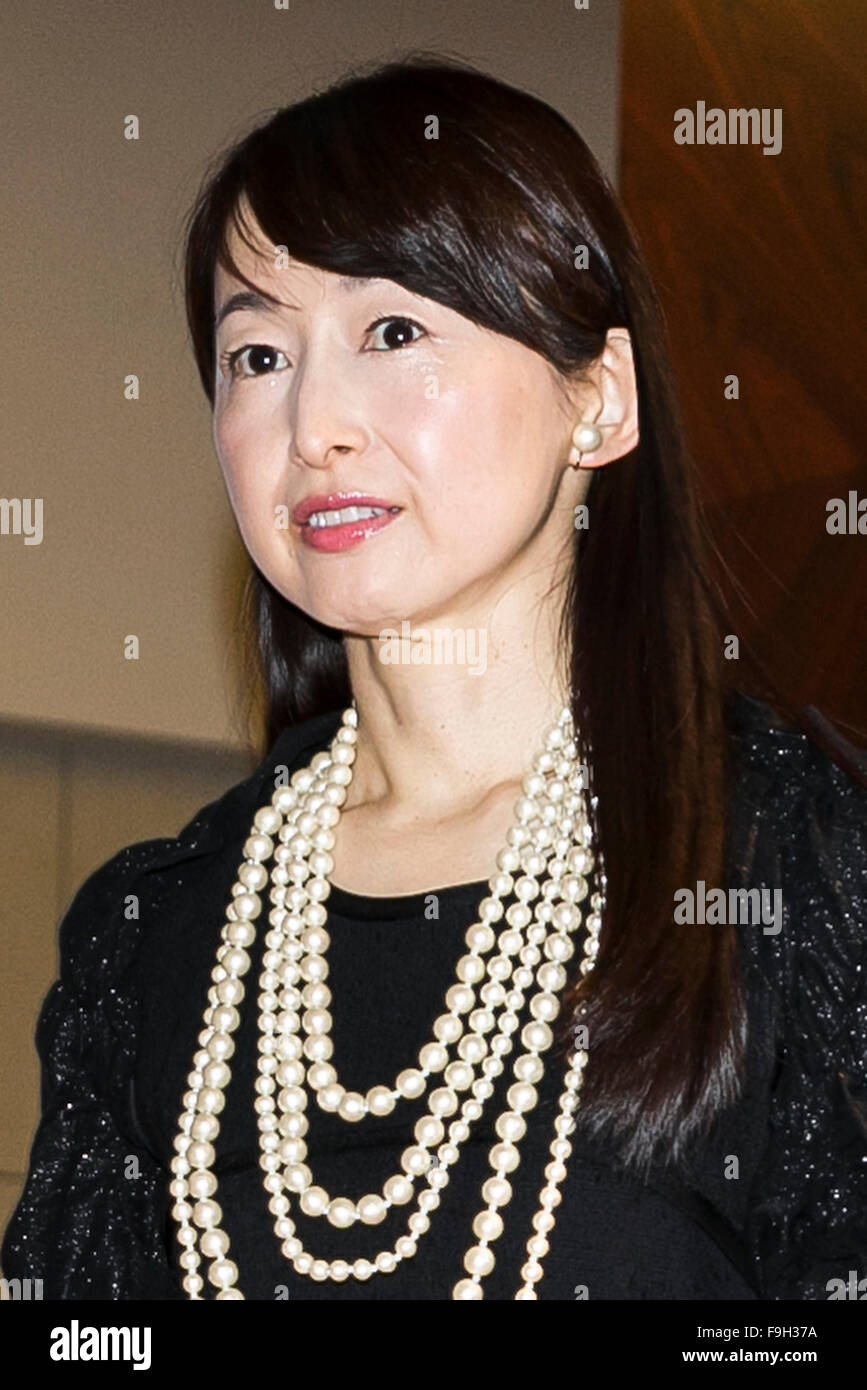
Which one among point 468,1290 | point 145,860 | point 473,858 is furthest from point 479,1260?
point 145,860

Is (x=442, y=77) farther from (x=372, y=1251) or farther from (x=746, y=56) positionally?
(x=746, y=56)

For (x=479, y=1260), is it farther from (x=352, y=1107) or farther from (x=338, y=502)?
(x=338, y=502)

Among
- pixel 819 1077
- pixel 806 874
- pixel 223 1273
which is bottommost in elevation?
pixel 223 1273

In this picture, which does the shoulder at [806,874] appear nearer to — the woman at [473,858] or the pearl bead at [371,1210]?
the woman at [473,858]

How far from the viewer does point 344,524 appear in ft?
3.98

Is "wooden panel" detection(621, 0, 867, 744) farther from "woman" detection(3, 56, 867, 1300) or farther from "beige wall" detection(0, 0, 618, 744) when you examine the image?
"woman" detection(3, 56, 867, 1300)

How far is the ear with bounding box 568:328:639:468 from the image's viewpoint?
1.28 metres

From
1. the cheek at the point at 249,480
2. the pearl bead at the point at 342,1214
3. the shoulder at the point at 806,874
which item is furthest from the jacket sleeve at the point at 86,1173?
the shoulder at the point at 806,874

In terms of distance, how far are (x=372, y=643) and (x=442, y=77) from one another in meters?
0.33

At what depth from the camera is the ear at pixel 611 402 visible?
128 cm

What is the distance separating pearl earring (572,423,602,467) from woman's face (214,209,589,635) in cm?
3

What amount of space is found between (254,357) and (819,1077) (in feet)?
1.66

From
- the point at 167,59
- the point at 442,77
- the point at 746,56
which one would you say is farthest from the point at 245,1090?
the point at 167,59

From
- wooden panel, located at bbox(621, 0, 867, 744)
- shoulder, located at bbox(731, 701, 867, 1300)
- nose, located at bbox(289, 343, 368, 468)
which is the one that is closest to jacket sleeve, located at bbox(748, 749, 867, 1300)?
shoulder, located at bbox(731, 701, 867, 1300)
